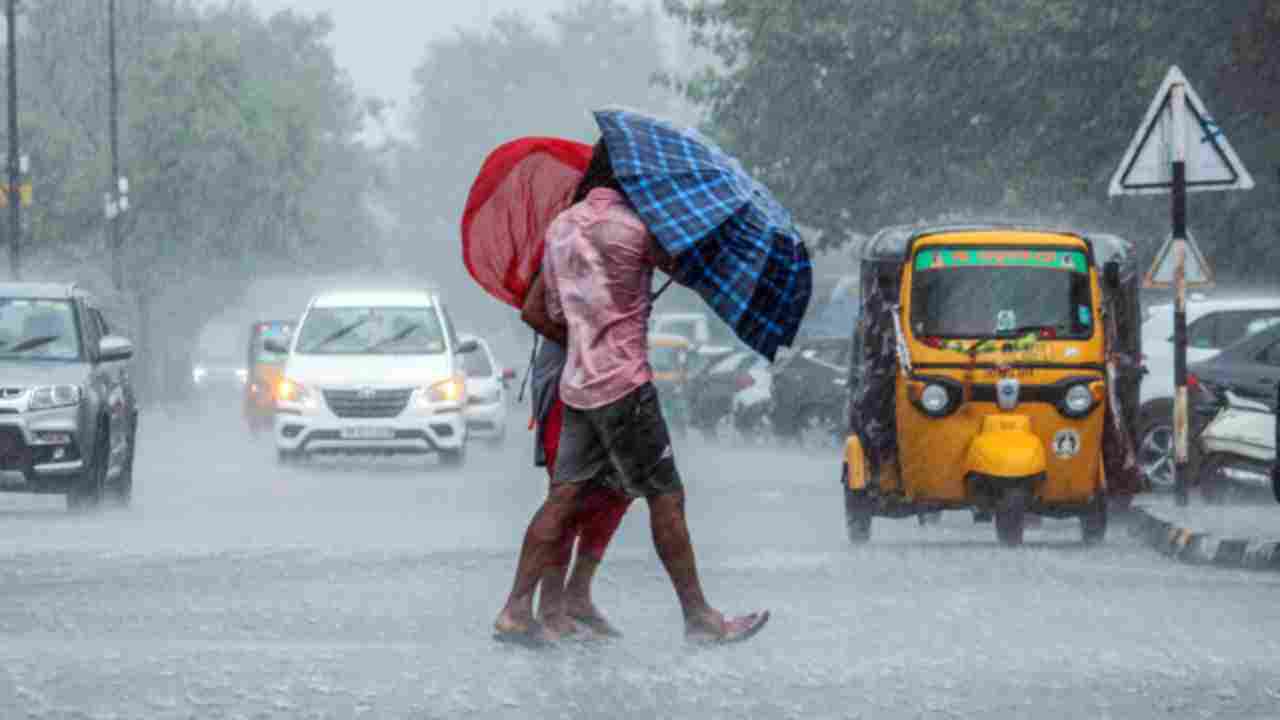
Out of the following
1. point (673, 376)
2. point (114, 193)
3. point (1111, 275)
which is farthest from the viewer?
point (114, 193)

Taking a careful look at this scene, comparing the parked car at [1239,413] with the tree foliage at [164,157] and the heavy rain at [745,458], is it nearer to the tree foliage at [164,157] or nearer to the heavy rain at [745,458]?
the heavy rain at [745,458]

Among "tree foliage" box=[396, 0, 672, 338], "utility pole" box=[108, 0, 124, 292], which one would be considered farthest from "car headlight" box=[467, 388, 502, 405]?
"tree foliage" box=[396, 0, 672, 338]

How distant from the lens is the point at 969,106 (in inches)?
1889

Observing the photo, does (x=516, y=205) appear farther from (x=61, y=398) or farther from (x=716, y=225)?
(x=61, y=398)

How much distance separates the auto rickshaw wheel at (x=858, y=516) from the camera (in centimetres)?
1844

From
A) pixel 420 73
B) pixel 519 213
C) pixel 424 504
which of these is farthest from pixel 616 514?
pixel 420 73

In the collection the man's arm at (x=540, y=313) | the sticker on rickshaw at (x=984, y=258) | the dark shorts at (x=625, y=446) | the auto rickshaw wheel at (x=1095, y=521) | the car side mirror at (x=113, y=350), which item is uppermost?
the man's arm at (x=540, y=313)

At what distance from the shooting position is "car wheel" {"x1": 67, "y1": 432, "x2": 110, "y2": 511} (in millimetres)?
22797

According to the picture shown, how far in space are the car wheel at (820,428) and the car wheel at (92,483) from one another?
15.2 m

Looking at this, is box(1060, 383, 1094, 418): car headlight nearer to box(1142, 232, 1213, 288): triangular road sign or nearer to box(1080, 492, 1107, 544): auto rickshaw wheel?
box(1080, 492, 1107, 544): auto rickshaw wheel

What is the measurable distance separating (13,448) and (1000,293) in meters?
7.84

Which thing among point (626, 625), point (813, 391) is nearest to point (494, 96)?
point (813, 391)

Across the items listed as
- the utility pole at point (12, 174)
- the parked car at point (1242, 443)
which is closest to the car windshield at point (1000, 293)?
the parked car at point (1242, 443)

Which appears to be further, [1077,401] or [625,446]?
[1077,401]
